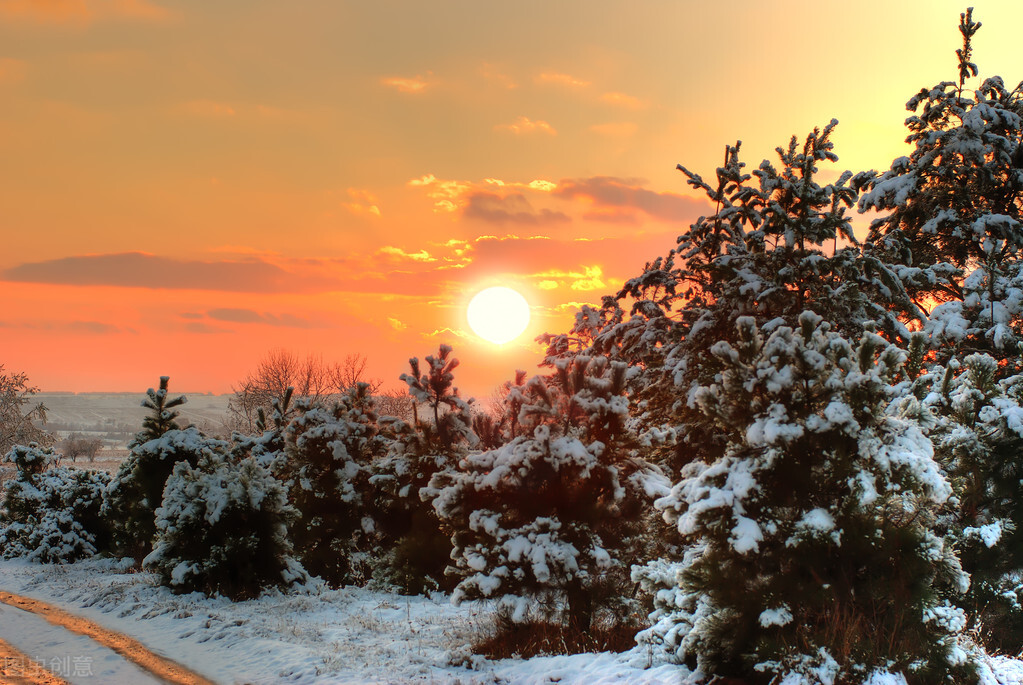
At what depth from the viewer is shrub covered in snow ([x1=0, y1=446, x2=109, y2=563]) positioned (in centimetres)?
2238

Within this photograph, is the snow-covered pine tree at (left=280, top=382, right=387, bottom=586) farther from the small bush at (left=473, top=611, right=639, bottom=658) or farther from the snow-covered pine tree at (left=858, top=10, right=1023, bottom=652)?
the snow-covered pine tree at (left=858, top=10, right=1023, bottom=652)

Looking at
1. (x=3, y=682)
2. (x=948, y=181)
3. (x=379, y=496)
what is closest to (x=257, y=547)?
(x=379, y=496)

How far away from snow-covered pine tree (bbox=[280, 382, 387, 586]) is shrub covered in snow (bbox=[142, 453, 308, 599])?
28.4 inches

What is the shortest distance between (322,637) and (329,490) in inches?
200

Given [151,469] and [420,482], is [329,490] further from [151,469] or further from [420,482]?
[151,469]

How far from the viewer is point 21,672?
10.2 m

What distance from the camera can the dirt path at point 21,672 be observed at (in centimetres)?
975

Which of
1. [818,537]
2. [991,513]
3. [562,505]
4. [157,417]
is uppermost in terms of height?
[157,417]

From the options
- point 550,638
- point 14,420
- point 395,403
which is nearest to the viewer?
point 550,638

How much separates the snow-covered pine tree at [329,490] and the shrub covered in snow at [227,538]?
2.37ft

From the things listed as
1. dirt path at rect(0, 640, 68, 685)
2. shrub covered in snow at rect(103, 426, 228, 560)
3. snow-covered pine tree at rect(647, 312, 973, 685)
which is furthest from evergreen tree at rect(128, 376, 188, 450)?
snow-covered pine tree at rect(647, 312, 973, 685)

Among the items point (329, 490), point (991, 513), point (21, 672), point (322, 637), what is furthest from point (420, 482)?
point (991, 513)

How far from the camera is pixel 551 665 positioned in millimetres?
8914

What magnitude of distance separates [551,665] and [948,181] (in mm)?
21522
